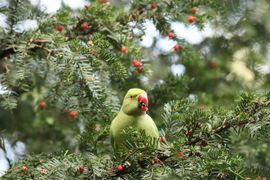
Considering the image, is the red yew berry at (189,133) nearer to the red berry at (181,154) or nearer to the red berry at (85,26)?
the red berry at (181,154)

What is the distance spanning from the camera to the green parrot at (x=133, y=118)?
1681 mm

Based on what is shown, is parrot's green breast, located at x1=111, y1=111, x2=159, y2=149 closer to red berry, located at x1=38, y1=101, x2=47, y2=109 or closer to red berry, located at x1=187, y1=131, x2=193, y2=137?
red berry, located at x1=187, y1=131, x2=193, y2=137

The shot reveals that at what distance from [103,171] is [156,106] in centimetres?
100

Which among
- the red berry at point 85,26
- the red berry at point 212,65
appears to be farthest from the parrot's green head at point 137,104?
the red berry at point 212,65

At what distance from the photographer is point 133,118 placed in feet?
5.63

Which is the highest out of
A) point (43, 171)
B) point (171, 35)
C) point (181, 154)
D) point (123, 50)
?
point (171, 35)

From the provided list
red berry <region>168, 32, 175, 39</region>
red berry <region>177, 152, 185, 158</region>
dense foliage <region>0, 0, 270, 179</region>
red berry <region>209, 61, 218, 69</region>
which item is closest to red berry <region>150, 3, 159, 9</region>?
dense foliage <region>0, 0, 270, 179</region>

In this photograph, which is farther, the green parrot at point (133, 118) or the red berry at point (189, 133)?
the green parrot at point (133, 118)

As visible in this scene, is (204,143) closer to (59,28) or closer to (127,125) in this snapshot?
(127,125)

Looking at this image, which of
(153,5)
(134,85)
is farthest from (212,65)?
(153,5)

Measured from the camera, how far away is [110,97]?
6.26 ft

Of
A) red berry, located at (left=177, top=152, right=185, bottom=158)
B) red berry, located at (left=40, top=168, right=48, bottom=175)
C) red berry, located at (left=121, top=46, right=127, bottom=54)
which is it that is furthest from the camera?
red berry, located at (left=121, top=46, right=127, bottom=54)

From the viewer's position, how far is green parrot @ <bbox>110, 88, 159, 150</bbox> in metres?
1.68

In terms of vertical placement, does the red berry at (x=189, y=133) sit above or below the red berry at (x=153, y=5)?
below
